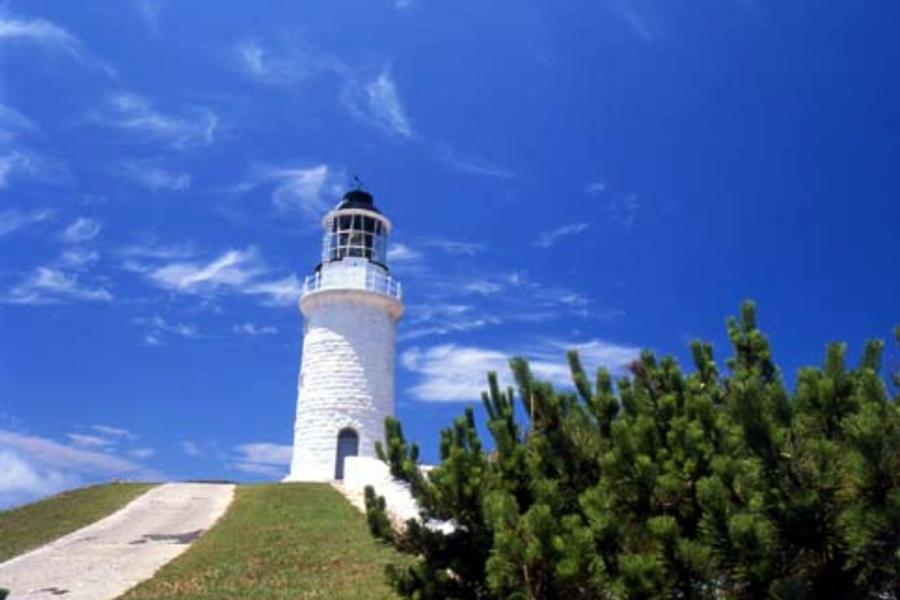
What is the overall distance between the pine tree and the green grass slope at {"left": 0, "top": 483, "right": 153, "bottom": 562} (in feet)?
46.5

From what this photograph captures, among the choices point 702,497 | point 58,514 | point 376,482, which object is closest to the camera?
point 702,497

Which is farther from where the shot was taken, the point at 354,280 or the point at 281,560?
the point at 354,280

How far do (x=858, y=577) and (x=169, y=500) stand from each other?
77.7 ft

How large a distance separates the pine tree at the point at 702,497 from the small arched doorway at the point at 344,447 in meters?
25.7

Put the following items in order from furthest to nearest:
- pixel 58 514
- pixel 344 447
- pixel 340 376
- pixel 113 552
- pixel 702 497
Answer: pixel 340 376 < pixel 344 447 < pixel 58 514 < pixel 113 552 < pixel 702 497

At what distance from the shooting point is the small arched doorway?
104 feet

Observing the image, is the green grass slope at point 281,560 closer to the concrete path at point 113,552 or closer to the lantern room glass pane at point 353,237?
the concrete path at point 113,552

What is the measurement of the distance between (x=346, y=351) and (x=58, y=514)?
1311cm

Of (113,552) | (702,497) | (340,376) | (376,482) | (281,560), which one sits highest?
(340,376)

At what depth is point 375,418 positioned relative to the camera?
32.5m

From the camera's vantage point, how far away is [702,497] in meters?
4.62

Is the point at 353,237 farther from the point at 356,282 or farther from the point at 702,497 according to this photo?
the point at 702,497

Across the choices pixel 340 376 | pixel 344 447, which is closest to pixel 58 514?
pixel 344 447

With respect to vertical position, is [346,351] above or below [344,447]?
above
